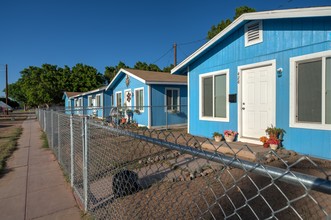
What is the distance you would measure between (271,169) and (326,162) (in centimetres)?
524

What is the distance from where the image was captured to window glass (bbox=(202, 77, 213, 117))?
8.48 m

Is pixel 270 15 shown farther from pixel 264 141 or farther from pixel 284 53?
pixel 264 141

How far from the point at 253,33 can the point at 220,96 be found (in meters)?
2.37

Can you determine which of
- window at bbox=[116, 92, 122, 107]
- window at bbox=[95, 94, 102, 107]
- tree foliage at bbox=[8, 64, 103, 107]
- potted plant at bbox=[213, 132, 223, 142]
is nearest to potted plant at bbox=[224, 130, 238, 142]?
potted plant at bbox=[213, 132, 223, 142]

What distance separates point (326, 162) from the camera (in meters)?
5.02

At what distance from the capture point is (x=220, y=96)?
316 inches

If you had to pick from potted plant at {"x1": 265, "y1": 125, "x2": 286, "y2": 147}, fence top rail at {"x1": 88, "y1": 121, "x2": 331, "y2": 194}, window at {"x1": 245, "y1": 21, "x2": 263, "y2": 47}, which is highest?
window at {"x1": 245, "y1": 21, "x2": 263, "y2": 47}

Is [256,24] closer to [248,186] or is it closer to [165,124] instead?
[248,186]

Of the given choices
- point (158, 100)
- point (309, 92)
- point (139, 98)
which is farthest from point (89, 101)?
point (309, 92)

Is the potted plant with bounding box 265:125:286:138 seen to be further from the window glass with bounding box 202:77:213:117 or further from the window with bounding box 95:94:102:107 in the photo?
the window with bounding box 95:94:102:107

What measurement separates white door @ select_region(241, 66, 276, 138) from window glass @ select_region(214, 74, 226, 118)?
0.84m

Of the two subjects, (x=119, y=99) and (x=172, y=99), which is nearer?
(x=172, y=99)

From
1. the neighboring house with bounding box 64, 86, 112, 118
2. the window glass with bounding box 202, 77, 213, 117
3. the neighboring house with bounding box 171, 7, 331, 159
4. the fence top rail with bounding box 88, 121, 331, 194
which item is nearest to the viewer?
the fence top rail with bounding box 88, 121, 331, 194

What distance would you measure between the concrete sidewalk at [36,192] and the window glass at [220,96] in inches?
219
